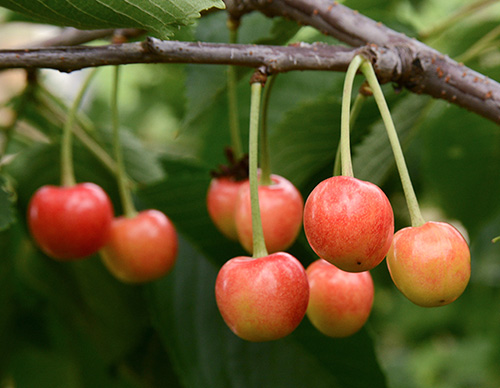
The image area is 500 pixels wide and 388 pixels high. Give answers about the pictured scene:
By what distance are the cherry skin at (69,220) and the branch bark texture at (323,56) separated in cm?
34

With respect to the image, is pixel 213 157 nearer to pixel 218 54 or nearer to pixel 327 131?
pixel 327 131

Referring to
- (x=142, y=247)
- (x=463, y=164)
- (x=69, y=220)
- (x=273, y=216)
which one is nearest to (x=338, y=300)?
(x=273, y=216)

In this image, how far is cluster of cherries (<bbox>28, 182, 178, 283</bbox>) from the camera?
0.97 meters

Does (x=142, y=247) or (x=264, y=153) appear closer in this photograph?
(x=264, y=153)

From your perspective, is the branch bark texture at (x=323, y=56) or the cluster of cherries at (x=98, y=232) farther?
the cluster of cherries at (x=98, y=232)

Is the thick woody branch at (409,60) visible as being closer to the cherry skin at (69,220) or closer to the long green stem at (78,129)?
the cherry skin at (69,220)

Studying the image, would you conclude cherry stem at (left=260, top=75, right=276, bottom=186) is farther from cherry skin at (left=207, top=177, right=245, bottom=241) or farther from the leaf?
the leaf

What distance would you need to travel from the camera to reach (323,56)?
2.38 ft

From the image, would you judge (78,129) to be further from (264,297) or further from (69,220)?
(264,297)

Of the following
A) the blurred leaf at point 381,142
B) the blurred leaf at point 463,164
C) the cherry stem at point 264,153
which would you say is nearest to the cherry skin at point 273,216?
the cherry stem at point 264,153

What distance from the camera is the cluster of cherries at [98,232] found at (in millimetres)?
965

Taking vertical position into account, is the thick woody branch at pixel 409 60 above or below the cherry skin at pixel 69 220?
above

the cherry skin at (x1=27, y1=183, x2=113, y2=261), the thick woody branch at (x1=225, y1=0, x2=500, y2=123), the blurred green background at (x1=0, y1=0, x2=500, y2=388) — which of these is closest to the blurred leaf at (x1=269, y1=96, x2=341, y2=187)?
the blurred green background at (x1=0, y1=0, x2=500, y2=388)

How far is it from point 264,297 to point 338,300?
0.16 m
